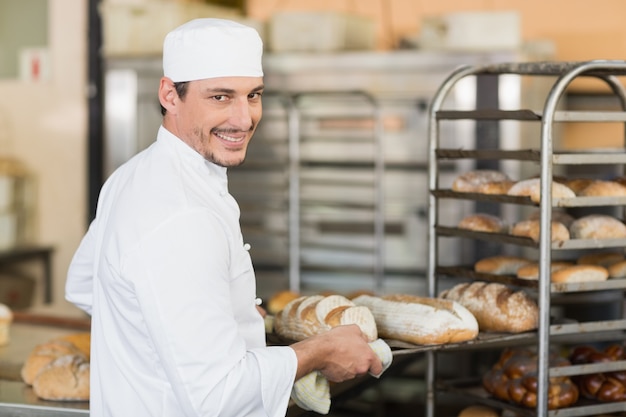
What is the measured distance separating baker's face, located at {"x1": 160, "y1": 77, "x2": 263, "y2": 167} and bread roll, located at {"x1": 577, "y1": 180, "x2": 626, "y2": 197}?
96 cm

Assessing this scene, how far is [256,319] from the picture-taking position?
2.09 m

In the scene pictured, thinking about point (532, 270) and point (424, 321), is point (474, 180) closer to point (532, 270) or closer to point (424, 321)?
point (532, 270)

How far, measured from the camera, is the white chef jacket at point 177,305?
1821mm

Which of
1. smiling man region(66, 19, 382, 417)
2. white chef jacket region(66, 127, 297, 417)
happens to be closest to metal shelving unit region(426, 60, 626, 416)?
smiling man region(66, 19, 382, 417)

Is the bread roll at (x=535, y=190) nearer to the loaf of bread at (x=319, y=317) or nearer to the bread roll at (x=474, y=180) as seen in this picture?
the bread roll at (x=474, y=180)

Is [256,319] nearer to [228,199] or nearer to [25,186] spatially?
[228,199]

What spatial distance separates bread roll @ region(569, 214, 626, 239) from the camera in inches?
97.9

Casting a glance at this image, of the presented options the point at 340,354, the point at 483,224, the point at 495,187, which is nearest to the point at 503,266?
the point at 483,224

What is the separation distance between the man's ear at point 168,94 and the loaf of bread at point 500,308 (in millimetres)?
960

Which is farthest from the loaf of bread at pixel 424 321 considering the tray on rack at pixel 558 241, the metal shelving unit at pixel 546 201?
the tray on rack at pixel 558 241

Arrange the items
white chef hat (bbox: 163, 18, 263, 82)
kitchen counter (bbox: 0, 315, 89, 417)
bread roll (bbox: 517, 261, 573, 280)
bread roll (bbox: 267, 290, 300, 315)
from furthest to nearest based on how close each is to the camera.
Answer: bread roll (bbox: 267, 290, 300, 315)
bread roll (bbox: 517, 261, 573, 280)
kitchen counter (bbox: 0, 315, 89, 417)
white chef hat (bbox: 163, 18, 263, 82)

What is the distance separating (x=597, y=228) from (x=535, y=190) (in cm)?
22

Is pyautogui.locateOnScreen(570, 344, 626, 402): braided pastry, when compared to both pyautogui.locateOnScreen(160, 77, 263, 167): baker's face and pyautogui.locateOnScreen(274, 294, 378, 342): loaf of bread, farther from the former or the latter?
pyautogui.locateOnScreen(160, 77, 263, 167): baker's face

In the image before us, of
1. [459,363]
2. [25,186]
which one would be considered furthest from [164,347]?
[25,186]
